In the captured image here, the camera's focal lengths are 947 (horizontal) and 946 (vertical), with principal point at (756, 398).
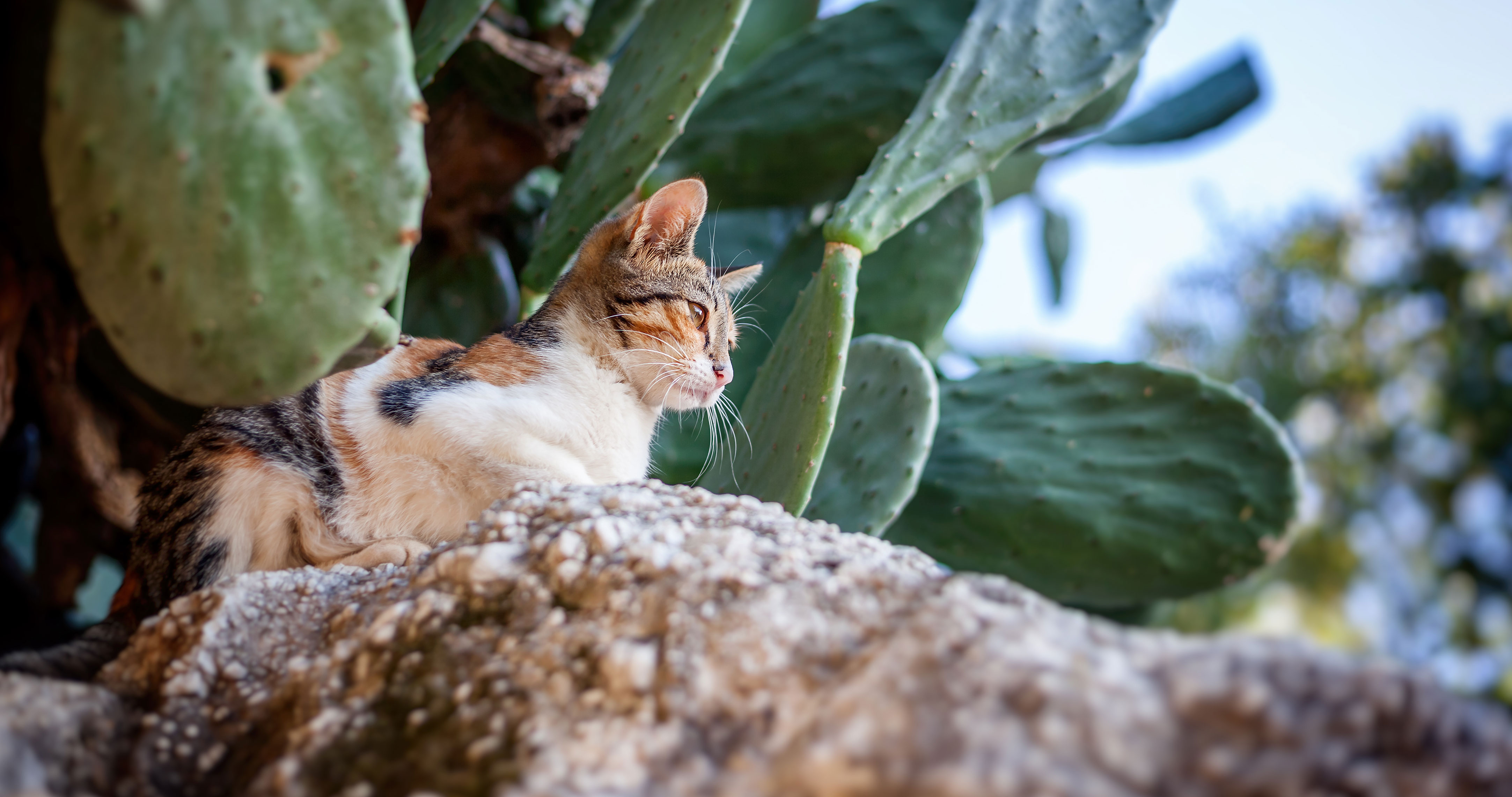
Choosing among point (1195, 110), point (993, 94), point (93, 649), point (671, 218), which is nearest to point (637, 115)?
point (671, 218)

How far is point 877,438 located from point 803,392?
21 cm

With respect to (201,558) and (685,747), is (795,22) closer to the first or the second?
(201,558)

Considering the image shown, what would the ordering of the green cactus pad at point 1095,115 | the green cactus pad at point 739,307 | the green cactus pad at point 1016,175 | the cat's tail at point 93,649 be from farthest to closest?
the green cactus pad at point 1016,175
the green cactus pad at point 1095,115
the green cactus pad at point 739,307
the cat's tail at point 93,649

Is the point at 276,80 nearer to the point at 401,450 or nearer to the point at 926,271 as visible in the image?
the point at 401,450

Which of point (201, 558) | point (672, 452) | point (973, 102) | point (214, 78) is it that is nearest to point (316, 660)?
point (201, 558)

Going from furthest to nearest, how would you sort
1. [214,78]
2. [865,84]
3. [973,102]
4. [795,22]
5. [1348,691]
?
1. [795,22]
2. [865,84]
3. [973,102]
4. [214,78]
5. [1348,691]

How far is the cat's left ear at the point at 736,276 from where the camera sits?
1533 mm

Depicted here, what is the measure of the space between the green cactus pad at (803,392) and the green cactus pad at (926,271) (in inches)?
17.4

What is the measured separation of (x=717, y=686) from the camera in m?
0.63

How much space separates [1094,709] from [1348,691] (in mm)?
138

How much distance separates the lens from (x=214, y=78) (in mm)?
732

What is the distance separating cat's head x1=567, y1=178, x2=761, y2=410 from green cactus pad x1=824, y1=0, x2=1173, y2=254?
24 centimetres

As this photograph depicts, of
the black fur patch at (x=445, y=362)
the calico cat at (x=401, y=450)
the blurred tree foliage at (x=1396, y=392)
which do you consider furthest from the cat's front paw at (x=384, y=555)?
the blurred tree foliage at (x=1396, y=392)

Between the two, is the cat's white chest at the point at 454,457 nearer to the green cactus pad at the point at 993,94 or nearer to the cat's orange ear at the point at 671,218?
the cat's orange ear at the point at 671,218
